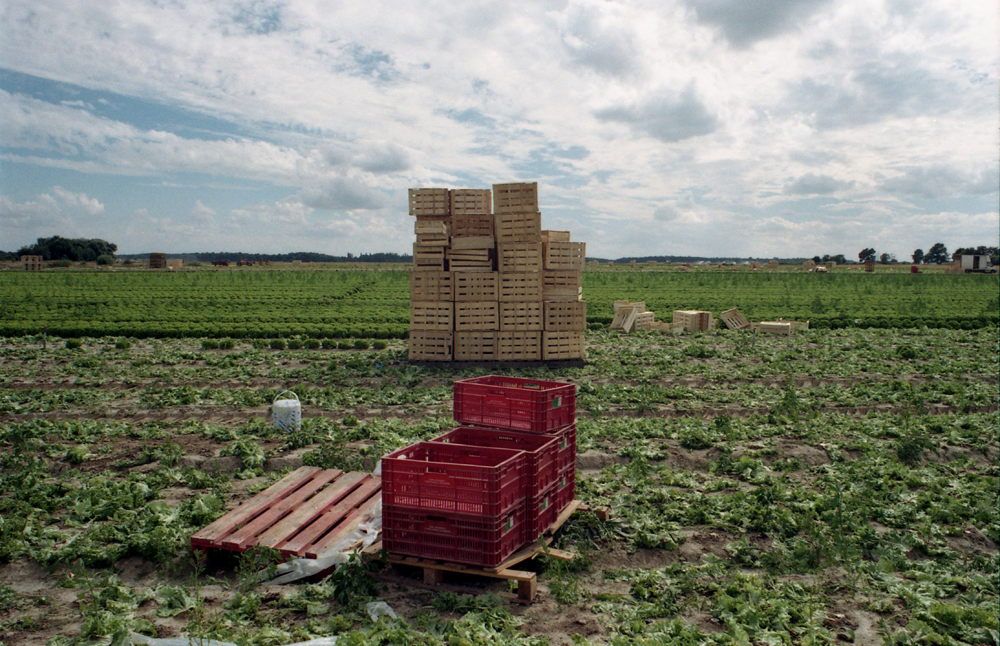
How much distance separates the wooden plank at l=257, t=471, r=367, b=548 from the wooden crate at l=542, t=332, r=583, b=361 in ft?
35.9

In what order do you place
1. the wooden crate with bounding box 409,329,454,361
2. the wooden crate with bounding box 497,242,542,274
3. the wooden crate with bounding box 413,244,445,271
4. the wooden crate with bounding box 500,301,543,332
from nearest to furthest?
the wooden crate with bounding box 497,242,542,274 < the wooden crate with bounding box 500,301,543,332 < the wooden crate with bounding box 409,329,454,361 < the wooden crate with bounding box 413,244,445,271

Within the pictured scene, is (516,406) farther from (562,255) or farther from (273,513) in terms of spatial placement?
(562,255)

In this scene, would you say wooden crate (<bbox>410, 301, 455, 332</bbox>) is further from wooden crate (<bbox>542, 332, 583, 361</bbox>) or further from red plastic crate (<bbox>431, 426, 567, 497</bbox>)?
red plastic crate (<bbox>431, 426, 567, 497</bbox>)

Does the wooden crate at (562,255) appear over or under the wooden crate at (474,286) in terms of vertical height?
over

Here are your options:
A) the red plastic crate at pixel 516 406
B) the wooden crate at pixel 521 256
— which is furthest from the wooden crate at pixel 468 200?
the red plastic crate at pixel 516 406

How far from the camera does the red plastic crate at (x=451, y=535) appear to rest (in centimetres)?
563

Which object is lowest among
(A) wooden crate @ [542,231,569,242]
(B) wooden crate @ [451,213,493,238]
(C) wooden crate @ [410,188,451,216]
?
(A) wooden crate @ [542,231,569,242]

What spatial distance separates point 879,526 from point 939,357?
1455 cm

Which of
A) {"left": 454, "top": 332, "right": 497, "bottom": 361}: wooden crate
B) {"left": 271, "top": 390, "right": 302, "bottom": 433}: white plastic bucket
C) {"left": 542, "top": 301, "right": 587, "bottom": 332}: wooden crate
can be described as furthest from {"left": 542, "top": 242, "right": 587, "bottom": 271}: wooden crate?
{"left": 271, "top": 390, "right": 302, "bottom": 433}: white plastic bucket

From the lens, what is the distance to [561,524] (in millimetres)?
6719

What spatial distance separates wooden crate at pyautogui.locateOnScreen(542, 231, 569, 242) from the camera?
1884 cm

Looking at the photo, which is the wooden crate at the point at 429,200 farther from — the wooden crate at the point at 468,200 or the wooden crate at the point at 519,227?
the wooden crate at the point at 519,227

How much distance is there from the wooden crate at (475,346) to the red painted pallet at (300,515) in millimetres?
10399

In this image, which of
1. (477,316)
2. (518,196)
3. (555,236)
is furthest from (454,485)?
(555,236)
